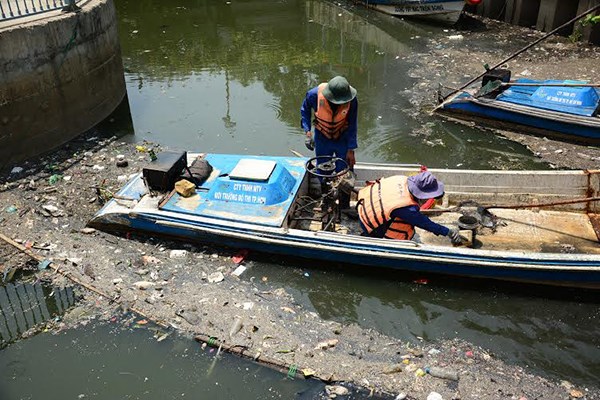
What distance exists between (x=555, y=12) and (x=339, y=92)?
34.6 feet

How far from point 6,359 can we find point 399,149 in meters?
6.36

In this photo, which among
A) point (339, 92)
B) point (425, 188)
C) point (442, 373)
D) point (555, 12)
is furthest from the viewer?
point (555, 12)

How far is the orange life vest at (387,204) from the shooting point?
206 inches

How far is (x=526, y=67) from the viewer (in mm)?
11641

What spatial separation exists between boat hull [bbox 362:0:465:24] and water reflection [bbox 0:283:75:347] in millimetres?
12812

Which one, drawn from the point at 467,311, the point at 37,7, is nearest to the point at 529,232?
the point at 467,311

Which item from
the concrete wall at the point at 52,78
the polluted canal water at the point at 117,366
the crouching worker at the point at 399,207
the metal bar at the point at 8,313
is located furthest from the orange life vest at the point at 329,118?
the concrete wall at the point at 52,78

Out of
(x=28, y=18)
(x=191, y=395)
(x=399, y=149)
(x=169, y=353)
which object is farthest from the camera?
(x=399, y=149)

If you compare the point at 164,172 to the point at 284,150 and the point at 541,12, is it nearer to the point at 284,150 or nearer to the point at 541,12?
the point at 284,150

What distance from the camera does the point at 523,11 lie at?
14.6 meters

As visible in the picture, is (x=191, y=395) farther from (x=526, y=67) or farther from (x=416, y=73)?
(x=526, y=67)

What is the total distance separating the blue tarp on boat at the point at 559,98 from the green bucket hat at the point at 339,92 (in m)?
4.40

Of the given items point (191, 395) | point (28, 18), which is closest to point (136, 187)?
point (191, 395)

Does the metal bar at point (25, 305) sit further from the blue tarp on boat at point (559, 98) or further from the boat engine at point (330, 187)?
the blue tarp on boat at point (559, 98)
